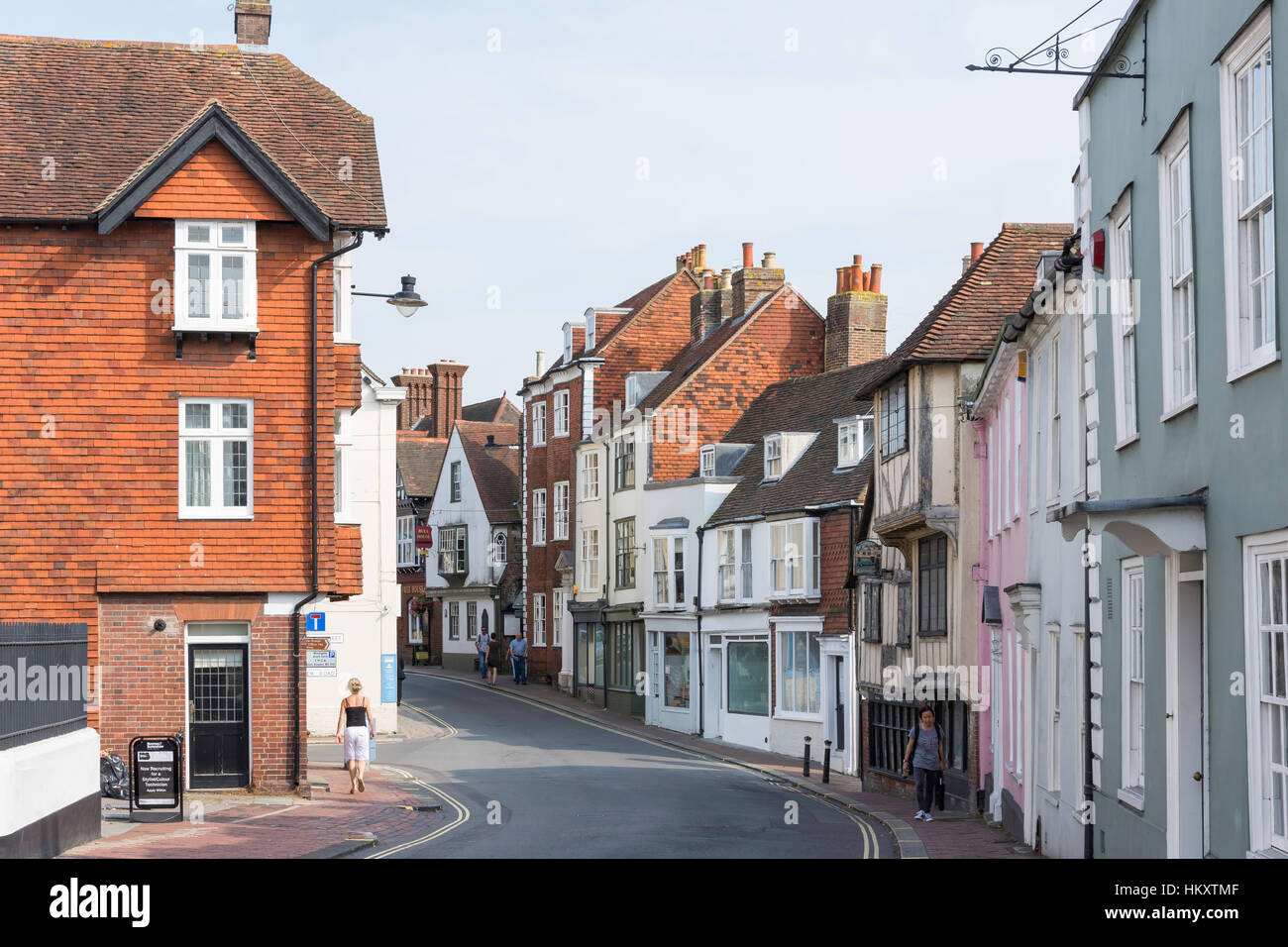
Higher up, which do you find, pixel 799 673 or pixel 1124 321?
pixel 1124 321

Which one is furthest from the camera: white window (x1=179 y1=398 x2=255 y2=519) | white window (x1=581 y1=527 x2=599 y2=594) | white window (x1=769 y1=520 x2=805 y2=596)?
white window (x1=581 y1=527 x2=599 y2=594)

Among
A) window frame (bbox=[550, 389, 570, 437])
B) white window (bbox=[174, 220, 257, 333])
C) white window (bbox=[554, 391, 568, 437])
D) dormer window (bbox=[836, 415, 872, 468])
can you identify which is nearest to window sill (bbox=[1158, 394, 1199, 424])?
white window (bbox=[174, 220, 257, 333])

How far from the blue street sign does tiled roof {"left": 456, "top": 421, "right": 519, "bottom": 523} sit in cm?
2780

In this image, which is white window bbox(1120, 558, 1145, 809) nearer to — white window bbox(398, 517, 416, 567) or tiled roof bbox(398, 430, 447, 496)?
tiled roof bbox(398, 430, 447, 496)

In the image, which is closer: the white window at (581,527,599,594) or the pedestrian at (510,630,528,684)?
the white window at (581,527,599,594)

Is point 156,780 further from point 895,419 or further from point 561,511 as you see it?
point 561,511

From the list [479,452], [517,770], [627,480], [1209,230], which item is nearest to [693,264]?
[627,480]

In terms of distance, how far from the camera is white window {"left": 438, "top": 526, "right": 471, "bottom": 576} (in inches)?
2687

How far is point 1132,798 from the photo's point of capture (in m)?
13.0

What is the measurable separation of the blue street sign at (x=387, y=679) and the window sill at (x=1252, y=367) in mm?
29906

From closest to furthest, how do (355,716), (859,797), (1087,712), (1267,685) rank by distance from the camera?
1. (1267,685)
2. (1087,712)
3. (355,716)
4. (859,797)

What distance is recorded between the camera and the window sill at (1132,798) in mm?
12695

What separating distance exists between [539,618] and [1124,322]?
152 ft

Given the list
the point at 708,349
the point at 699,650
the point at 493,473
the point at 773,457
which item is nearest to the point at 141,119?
the point at 773,457
